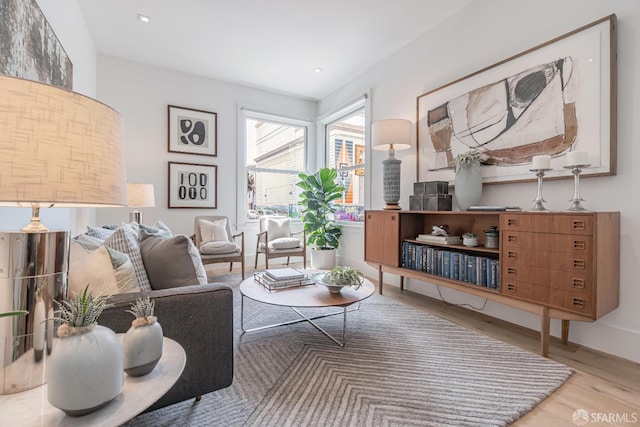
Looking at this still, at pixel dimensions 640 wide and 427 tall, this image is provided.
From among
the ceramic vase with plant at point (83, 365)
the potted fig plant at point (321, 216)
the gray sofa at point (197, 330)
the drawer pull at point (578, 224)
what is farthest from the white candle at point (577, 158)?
the potted fig plant at point (321, 216)

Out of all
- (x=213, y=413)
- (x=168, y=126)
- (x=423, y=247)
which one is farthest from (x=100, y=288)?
(x=168, y=126)

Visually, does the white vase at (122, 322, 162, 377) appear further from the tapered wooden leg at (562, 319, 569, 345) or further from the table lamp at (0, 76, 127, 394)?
the tapered wooden leg at (562, 319, 569, 345)

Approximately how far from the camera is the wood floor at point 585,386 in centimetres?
139

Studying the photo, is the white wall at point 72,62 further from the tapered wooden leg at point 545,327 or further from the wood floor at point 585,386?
the tapered wooden leg at point 545,327

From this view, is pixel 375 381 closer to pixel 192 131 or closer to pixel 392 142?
pixel 392 142

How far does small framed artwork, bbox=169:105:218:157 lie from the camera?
414cm

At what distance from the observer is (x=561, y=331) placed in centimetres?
219

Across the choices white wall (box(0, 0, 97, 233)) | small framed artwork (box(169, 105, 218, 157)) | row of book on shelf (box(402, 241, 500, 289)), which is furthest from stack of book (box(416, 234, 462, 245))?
small framed artwork (box(169, 105, 218, 157))

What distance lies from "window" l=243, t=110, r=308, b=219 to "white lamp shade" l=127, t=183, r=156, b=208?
1.63 metres

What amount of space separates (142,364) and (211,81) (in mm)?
4407

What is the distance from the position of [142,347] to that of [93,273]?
56cm

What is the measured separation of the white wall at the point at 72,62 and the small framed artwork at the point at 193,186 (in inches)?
38.4

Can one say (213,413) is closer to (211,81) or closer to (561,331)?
(561,331)

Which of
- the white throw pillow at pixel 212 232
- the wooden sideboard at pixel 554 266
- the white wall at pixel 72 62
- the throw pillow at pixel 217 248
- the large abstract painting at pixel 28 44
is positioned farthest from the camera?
the white throw pillow at pixel 212 232
